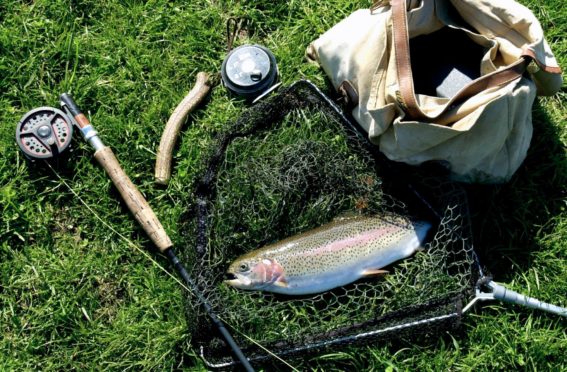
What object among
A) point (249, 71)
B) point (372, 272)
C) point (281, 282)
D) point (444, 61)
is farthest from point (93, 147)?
point (444, 61)

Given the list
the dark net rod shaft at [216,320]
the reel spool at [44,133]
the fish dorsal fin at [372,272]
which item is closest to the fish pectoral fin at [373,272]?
the fish dorsal fin at [372,272]

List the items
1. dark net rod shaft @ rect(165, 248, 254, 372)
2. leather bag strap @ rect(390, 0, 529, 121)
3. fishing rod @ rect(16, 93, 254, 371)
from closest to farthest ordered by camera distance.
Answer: leather bag strap @ rect(390, 0, 529, 121) < dark net rod shaft @ rect(165, 248, 254, 372) < fishing rod @ rect(16, 93, 254, 371)

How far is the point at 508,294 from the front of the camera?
4.03 meters

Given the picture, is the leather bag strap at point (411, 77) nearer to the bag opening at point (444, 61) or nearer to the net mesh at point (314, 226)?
the bag opening at point (444, 61)

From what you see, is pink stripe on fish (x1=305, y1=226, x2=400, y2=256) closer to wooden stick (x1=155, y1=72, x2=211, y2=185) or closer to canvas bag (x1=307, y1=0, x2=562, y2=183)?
canvas bag (x1=307, y1=0, x2=562, y2=183)

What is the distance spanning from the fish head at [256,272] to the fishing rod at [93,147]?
23 cm

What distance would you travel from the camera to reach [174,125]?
14.9 ft

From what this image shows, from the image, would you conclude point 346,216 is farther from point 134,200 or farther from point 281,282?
point 134,200

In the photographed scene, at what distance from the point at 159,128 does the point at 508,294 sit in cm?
233

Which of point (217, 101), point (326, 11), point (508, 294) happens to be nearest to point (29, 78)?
point (217, 101)

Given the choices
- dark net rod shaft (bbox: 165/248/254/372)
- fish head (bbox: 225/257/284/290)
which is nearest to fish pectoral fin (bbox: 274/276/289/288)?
fish head (bbox: 225/257/284/290)

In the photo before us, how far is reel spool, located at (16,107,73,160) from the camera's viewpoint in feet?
14.6

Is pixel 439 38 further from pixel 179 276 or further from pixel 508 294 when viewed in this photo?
pixel 179 276

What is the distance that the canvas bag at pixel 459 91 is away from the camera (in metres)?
3.72
